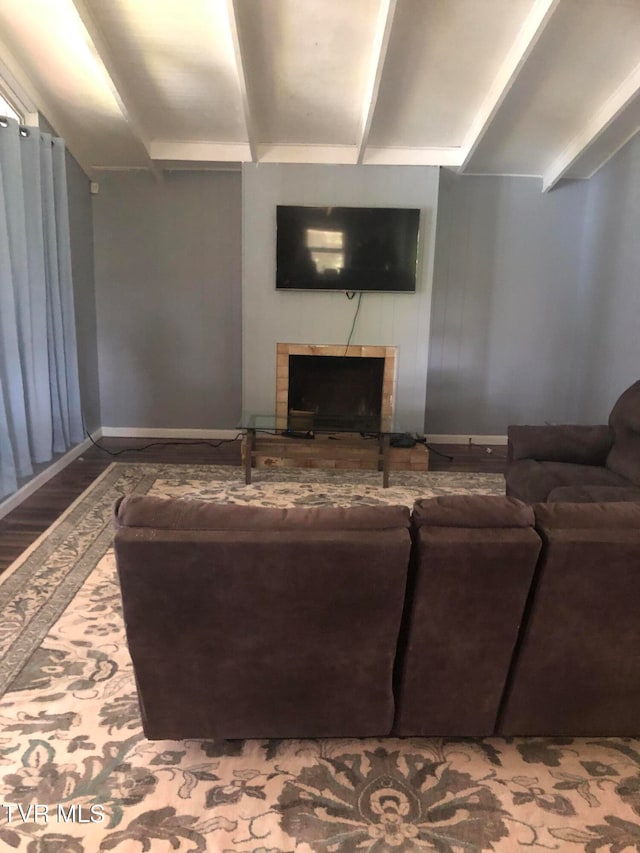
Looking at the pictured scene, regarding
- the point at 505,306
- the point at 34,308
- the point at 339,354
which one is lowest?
the point at 339,354

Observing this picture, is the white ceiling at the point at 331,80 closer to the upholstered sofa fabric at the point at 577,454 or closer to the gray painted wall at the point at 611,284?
the gray painted wall at the point at 611,284

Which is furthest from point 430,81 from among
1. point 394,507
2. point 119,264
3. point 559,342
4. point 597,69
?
point 394,507

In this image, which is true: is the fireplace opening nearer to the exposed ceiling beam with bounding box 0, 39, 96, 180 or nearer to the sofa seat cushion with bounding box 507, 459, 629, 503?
the sofa seat cushion with bounding box 507, 459, 629, 503

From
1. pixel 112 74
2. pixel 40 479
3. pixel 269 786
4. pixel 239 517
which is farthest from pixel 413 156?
pixel 269 786

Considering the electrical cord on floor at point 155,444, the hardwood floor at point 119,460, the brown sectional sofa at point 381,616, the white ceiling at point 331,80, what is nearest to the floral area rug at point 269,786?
the brown sectional sofa at point 381,616

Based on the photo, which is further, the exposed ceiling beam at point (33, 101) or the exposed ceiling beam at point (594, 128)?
the exposed ceiling beam at point (594, 128)

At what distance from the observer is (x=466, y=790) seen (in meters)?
1.68

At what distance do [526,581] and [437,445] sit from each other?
3.89 m

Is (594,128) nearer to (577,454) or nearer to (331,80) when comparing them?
(331,80)

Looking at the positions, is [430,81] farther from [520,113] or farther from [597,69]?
[597,69]

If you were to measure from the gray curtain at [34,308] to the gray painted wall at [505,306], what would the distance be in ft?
10.1

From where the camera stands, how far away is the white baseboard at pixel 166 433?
214 inches

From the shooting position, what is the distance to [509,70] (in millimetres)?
3469

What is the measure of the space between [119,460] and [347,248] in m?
2.52
